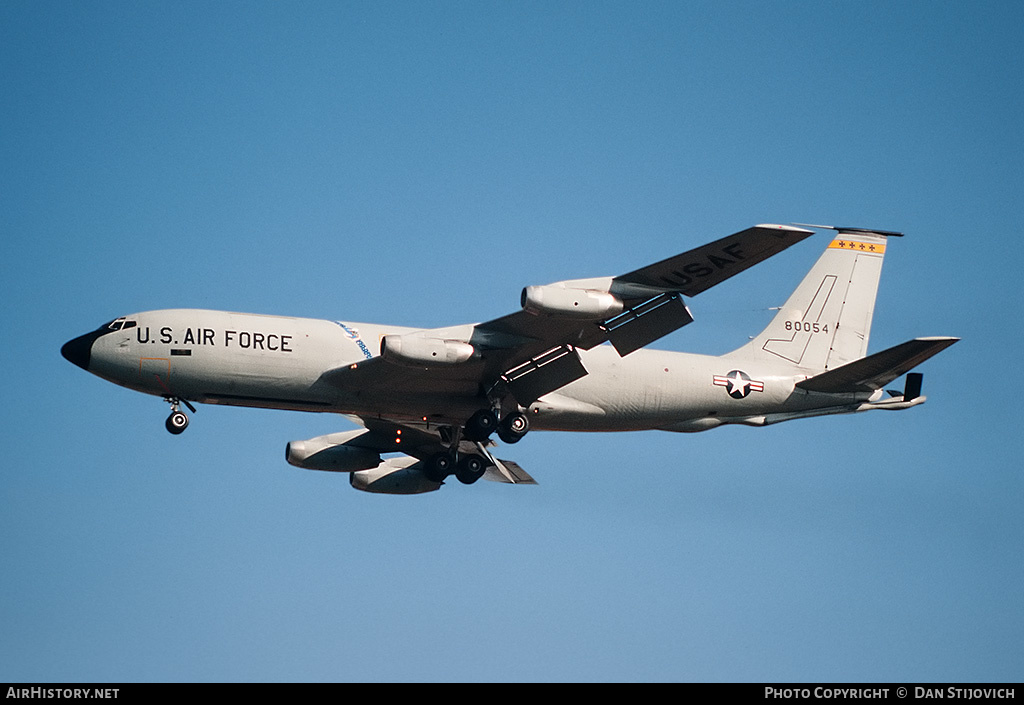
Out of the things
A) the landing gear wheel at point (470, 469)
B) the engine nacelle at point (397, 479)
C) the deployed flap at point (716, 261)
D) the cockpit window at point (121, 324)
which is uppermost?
the deployed flap at point (716, 261)

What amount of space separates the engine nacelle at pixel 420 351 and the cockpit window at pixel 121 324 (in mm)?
7299

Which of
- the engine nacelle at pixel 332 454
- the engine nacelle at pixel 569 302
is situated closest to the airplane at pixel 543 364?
the engine nacelle at pixel 569 302

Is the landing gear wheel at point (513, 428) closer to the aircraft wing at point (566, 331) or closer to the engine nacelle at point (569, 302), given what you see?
the aircraft wing at point (566, 331)

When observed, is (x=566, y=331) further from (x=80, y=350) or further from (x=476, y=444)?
(x=80, y=350)

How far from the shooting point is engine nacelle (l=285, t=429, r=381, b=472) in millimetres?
39906

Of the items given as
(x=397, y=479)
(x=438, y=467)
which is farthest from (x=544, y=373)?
(x=397, y=479)

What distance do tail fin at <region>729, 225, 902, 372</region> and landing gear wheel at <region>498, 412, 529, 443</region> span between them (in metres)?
7.64

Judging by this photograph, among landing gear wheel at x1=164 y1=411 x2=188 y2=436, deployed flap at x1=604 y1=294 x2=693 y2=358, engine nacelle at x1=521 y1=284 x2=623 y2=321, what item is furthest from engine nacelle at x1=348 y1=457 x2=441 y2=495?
engine nacelle at x1=521 y1=284 x2=623 y2=321

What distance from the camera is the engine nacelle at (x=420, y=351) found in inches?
1256

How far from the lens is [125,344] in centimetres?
3350

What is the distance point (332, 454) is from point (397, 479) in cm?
255
